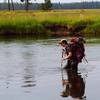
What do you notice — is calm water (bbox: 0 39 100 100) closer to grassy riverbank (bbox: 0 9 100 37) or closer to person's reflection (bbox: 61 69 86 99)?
person's reflection (bbox: 61 69 86 99)

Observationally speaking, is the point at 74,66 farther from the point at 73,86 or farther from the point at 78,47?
the point at 73,86

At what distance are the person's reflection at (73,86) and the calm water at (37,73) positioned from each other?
177mm

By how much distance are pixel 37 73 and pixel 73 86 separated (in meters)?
3.79

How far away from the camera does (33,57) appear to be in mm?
30828

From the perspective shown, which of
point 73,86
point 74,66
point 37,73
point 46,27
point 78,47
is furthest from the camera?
point 46,27

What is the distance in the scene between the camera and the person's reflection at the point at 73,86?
1853 cm

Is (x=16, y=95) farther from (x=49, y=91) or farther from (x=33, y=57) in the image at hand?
(x=33, y=57)

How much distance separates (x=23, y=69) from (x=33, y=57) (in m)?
5.65

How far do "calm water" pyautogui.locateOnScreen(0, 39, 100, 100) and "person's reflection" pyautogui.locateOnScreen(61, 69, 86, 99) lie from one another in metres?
0.18

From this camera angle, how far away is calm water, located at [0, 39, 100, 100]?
18.8 metres

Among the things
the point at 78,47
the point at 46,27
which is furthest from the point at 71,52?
the point at 46,27

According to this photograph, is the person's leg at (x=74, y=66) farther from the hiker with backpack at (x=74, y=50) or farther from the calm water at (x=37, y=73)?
the calm water at (x=37, y=73)

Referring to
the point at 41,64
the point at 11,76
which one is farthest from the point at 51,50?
the point at 11,76

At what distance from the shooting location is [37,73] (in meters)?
23.7
